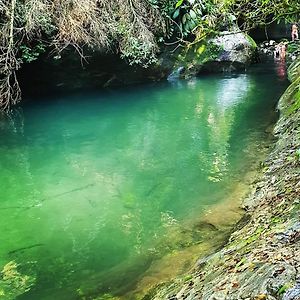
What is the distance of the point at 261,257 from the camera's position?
2.65 m

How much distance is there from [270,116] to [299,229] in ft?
19.9

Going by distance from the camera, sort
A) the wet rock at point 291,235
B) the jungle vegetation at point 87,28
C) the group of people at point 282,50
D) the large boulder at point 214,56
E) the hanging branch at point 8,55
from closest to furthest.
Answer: the wet rock at point 291,235
the hanging branch at point 8,55
the jungle vegetation at point 87,28
the large boulder at point 214,56
the group of people at point 282,50

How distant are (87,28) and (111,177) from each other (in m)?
6.78

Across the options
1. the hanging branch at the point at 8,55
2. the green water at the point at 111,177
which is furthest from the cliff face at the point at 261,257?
the hanging branch at the point at 8,55

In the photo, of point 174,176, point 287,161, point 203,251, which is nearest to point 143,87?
point 174,176

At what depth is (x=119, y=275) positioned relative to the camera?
3756 millimetres

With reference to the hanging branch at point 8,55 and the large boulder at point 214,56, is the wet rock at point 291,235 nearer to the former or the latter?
the hanging branch at point 8,55

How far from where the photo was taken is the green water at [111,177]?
407 cm

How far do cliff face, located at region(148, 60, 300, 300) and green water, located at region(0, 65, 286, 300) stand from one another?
627mm

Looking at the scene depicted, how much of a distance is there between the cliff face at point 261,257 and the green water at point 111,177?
24.7 inches

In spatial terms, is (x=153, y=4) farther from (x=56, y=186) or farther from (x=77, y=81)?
(x=56, y=186)

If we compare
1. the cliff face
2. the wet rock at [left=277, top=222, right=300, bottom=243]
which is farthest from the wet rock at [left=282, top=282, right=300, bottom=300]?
the wet rock at [left=277, top=222, right=300, bottom=243]

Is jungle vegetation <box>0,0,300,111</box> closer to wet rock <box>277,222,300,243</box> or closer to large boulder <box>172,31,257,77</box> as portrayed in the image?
large boulder <box>172,31,257,77</box>

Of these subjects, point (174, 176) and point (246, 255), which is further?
point (174, 176)
